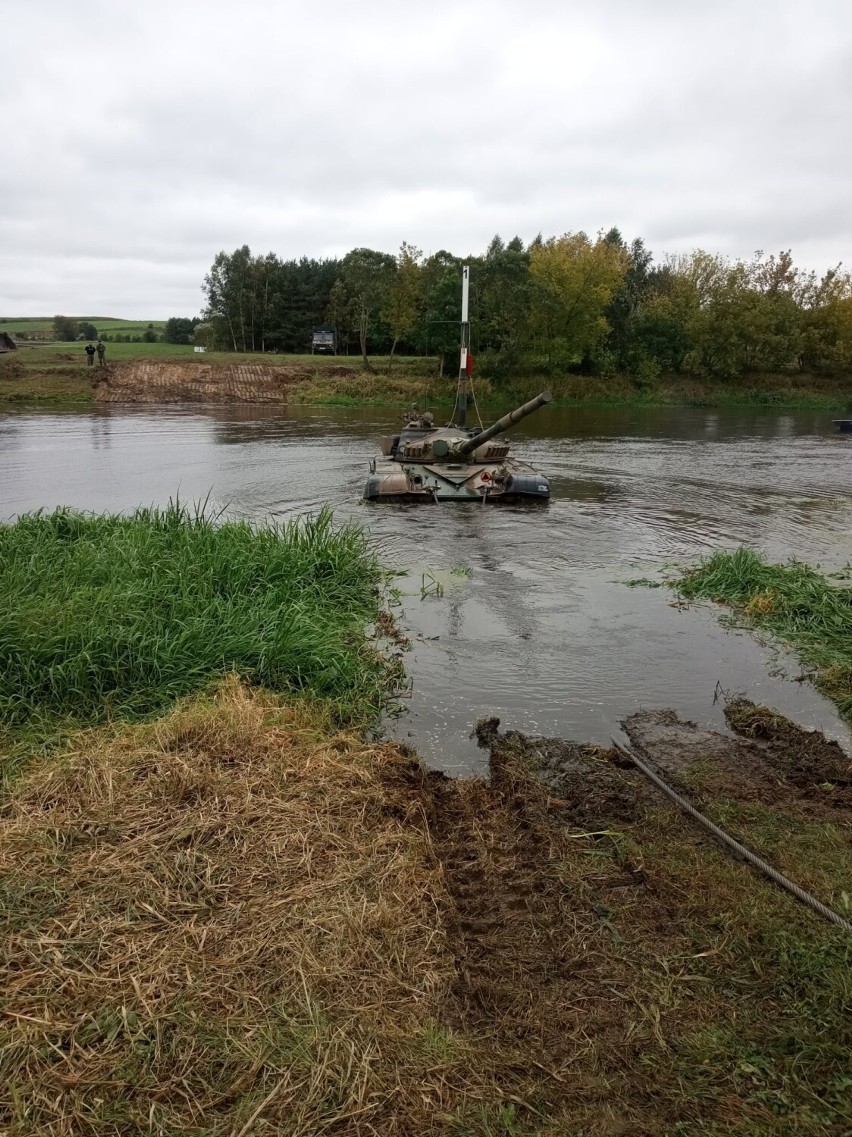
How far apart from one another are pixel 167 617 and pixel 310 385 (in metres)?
40.7

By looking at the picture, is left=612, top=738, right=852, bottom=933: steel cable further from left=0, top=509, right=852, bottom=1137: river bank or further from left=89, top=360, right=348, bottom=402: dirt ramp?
left=89, top=360, right=348, bottom=402: dirt ramp

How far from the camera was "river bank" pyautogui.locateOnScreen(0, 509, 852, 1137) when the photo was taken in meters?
2.83

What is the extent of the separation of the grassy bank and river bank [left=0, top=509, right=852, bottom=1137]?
0.15 feet

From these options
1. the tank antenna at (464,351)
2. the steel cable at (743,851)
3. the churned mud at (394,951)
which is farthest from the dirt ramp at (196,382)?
the churned mud at (394,951)

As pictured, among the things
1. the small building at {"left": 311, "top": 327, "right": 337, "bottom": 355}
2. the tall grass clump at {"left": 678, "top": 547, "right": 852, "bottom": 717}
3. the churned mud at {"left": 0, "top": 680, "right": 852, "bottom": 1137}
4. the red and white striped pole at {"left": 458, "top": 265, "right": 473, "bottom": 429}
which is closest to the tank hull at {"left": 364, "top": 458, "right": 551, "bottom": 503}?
the red and white striped pole at {"left": 458, "top": 265, "right": 473, "bottom": 429}

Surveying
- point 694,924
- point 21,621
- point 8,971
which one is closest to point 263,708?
point 21,621

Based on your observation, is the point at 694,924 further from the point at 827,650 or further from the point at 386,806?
the point at 827,650

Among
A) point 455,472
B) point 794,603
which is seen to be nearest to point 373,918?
point 794,603

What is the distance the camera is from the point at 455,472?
52.5 feet

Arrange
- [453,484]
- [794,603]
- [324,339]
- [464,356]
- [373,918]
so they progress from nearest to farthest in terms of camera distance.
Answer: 1. [373,918]
2. [794,603]
3. [453,484]
4. [464,356]
5. [324,339]

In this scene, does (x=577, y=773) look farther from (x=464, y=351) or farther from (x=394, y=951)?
(x=464, y=351)

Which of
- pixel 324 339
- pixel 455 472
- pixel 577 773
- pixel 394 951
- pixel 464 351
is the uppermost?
pixel 324 339

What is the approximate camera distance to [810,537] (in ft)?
46.1

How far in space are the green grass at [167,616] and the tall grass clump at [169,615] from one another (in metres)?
0.01
